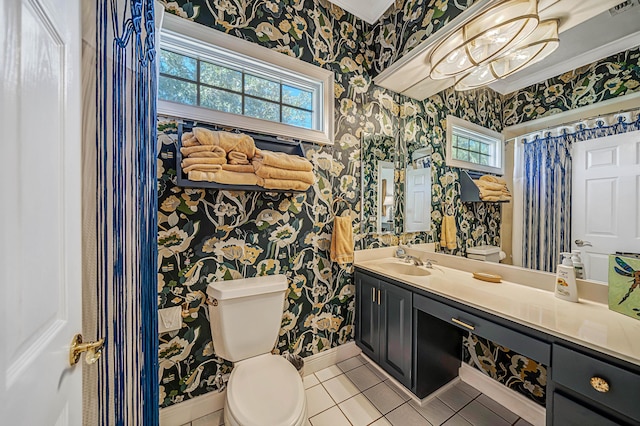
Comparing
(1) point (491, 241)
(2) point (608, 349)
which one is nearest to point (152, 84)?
(2) point (608, 349)

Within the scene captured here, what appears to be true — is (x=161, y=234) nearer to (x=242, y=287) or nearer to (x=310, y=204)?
(x=242, y=287)

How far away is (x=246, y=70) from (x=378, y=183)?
1352 millimetres

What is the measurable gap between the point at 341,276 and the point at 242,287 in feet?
2.84

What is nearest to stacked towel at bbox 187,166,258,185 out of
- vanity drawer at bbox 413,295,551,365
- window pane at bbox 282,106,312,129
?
window pane at bbox 282,106,312,129

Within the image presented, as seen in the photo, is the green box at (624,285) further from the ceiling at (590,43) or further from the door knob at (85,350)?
the door knob at (85,350)

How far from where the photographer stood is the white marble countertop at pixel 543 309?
2.75ft

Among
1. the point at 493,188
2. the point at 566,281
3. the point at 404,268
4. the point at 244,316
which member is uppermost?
the point at 493,188

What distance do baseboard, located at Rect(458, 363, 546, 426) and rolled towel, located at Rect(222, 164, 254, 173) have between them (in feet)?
6.64

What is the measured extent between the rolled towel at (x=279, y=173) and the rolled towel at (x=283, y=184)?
0.02m

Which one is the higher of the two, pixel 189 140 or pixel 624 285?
pixel 189 140

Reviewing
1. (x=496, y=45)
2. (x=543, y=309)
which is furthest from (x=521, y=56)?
(x=543, y=309)

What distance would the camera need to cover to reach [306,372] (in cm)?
180

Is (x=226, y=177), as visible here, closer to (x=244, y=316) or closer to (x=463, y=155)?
(x=244, y=316)

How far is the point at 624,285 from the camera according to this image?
997 millimetres
